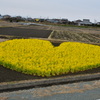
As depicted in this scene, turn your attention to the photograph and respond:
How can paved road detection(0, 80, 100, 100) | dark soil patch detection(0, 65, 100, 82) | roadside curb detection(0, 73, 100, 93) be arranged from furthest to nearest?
dark soil patch detection(0, 65, 100, 82) < roadside curb detection(0, 73, 100, 93) < paved road detection(0, 80, 100, 100)

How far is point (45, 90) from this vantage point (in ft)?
20.1

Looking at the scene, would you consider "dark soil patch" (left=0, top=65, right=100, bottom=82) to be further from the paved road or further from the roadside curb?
the paved road

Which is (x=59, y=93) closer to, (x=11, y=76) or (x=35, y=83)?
(x=35, y=83)

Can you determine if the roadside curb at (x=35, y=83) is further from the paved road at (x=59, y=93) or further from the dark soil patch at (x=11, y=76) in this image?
the dark soil patch at (x=11, y=76)

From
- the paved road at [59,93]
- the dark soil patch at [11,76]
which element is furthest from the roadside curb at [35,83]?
the dark soil patch at [11,76]

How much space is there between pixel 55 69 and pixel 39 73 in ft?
2.64

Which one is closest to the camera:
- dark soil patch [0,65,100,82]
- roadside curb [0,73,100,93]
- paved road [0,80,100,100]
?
paved road [0,80,100,100]

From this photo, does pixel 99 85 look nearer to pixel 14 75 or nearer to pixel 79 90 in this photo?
pixel 79 90

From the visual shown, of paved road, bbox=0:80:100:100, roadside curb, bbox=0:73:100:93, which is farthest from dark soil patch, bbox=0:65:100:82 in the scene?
paved road, bbox=0:80:100:100

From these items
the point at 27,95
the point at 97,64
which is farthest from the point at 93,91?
the point at 97,64

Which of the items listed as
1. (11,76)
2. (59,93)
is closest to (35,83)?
(59,93)

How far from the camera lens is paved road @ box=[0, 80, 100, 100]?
5.55 meters

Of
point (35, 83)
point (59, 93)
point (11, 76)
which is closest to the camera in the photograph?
point (59, 93)

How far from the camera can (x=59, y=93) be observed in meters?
5.89
